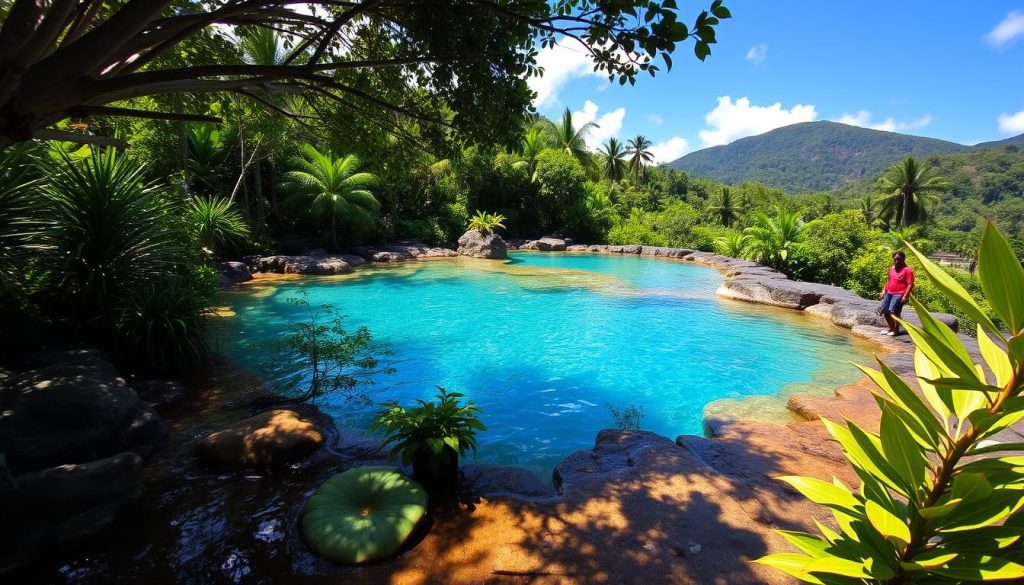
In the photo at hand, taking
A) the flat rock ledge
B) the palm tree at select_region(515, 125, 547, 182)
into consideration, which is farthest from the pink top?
the palm tree at select_region(515, 125, 547, 182)

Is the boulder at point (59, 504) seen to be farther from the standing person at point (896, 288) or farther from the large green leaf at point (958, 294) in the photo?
the standing person at point (896, 288)

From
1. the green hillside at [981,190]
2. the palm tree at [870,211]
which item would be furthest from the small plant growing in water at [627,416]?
the green hillside at [981,190]

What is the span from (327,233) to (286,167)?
12.7 feet

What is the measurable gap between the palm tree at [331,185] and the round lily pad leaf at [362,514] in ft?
56.6

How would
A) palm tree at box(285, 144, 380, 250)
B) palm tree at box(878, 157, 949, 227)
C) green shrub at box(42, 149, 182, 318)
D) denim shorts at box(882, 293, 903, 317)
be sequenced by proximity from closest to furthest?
green shrub at box(42, 149, 182, 318), denim shorts at box(882, 293, 903, 317), palm tree at box(285, 144, 380, 250), palm tree at box(878, 157, 949, 227)

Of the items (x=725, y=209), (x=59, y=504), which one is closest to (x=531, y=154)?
(x=725, y=209)

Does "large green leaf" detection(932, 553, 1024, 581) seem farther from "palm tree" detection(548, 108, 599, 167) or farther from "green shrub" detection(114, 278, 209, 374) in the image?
"palm tree" detection(548, 108, 599, 167)

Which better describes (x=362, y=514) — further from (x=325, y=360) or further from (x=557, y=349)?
(x=557, y=349)

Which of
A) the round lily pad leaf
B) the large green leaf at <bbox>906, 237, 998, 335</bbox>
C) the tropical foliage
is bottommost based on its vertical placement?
the round lily pad leaf

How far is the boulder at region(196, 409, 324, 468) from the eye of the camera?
156 inches

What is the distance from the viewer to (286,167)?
68.8ft

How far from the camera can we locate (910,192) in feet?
121

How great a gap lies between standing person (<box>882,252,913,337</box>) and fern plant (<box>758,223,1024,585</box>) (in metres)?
9.34

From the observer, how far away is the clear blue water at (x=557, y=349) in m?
6.04
